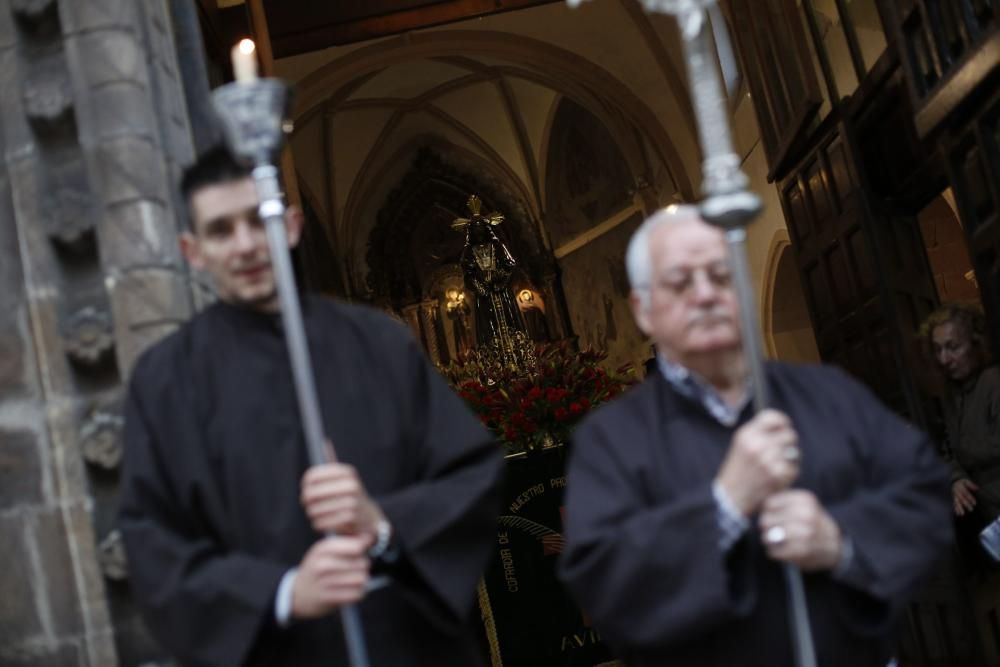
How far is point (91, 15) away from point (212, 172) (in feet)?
4.42

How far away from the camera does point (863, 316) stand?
6934mm

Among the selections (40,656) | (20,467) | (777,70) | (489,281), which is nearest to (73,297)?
(20,467)

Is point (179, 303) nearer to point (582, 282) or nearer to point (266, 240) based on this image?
point (266, 240)

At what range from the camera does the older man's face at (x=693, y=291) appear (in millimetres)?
2551

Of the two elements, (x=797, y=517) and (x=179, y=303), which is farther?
(x=179, y=303)

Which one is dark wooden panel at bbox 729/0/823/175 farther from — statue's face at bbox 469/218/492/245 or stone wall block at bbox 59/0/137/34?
statue's face at bbox 469/218/492/245

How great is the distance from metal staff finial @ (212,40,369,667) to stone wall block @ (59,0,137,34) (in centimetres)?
145

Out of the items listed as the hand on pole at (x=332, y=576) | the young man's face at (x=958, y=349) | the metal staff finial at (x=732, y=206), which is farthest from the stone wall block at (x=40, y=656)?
the young man's face at (x=958, y=349)

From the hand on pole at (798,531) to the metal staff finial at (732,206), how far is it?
0.20ft

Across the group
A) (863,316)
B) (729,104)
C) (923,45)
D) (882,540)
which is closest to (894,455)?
(882,540)

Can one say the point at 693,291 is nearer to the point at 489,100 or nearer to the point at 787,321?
the point at 787,321

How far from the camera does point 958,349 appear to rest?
5695 mm

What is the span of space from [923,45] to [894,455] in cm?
328

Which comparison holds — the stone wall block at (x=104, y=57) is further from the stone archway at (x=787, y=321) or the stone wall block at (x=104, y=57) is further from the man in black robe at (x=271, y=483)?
the stone archway at (x=787, y=321)
